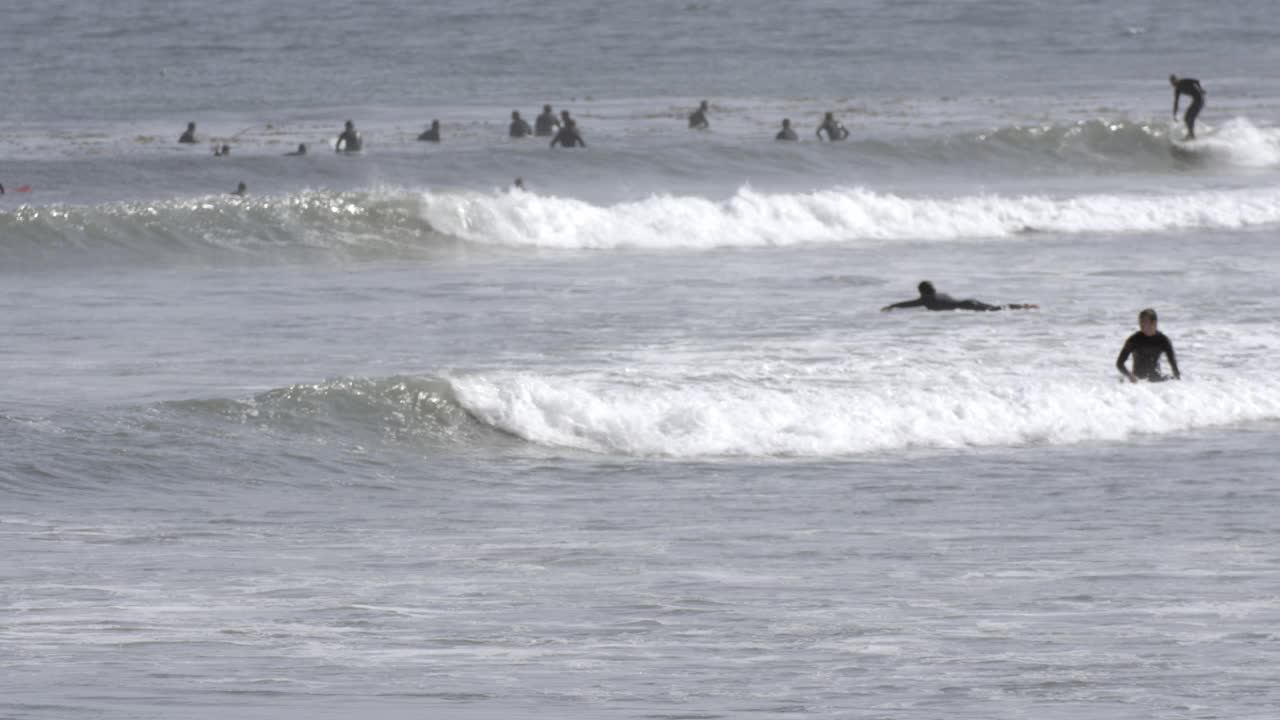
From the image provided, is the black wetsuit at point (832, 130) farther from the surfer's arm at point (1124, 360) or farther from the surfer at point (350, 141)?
the surfer's arm at point (1124, 360)

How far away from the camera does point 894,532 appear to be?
37.8ft

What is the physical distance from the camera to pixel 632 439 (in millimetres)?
15086

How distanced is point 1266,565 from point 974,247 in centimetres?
2151

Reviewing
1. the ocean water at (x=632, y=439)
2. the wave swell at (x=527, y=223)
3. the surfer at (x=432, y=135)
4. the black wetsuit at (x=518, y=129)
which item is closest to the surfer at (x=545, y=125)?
the black wetsuit at (x=518, y=129)

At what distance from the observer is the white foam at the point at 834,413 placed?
1516 centimetres

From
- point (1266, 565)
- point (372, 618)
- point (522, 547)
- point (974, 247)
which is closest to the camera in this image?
point (372, 618)

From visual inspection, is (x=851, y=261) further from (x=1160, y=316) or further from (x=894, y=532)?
(x=894, y=532)

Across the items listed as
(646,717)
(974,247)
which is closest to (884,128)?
(974,247)

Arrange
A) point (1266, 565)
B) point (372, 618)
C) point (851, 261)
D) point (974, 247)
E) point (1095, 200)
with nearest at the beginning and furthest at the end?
point (372, 618), point (1266, 565), point (851, 261), point (974, 247), point (1095, 200)

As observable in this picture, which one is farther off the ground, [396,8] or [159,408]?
[396,8]

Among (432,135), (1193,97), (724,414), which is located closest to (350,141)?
(432,135)

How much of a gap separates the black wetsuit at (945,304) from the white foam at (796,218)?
32.9ft

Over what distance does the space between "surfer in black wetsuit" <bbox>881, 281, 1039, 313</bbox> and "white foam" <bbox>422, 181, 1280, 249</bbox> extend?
32.9 feet

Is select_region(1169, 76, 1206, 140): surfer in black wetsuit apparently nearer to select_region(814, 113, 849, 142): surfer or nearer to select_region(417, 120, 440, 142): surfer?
select_region(814, 113, 849, 142): surfer
